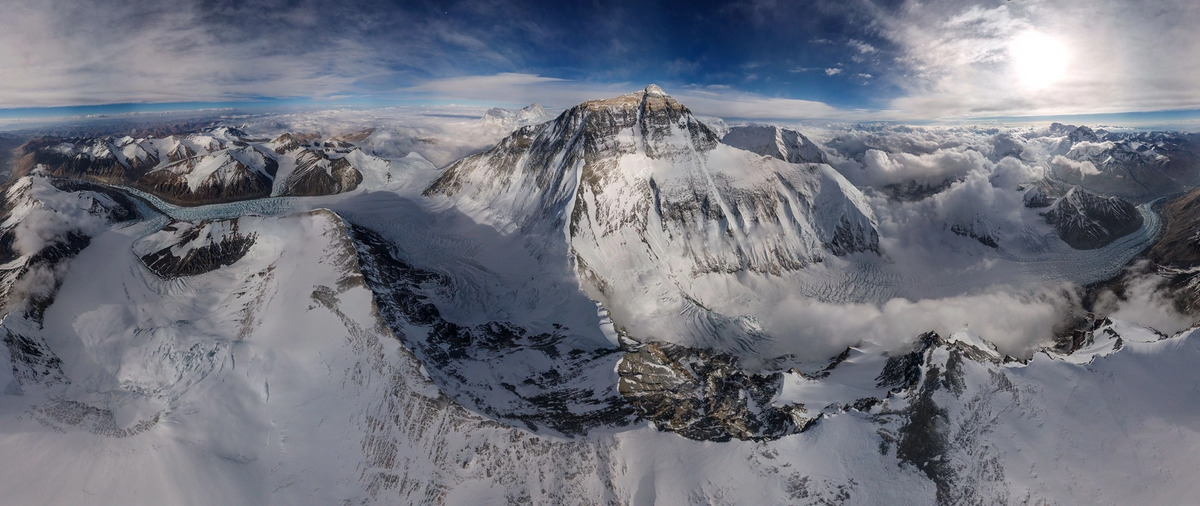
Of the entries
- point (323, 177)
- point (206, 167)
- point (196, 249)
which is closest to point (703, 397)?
point (196, 249)

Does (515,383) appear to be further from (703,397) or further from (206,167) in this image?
(206,167)

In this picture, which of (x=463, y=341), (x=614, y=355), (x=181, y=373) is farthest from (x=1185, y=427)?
(x=181, y=373)

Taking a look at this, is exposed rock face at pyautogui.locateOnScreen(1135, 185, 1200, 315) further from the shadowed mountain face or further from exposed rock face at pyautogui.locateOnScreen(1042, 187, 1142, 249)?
the shadowed mountain face

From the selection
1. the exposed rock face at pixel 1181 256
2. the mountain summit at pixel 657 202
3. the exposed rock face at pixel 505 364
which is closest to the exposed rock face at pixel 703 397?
the exposed rock face at pixel 505 364

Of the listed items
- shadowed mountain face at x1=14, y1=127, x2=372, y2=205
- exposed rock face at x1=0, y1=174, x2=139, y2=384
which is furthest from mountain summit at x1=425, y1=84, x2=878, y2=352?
exposed rock face at x1=0, y1=174, x2=139, y2=384

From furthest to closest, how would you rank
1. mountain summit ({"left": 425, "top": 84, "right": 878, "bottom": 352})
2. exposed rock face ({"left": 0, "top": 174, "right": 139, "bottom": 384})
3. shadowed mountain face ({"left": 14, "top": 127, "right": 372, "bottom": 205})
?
shadowed mountain face ({"left": 14, "top": 127, "right": 372, "bottom": 205}) → mountain summit ({"left": 425, "top": 84, "right": 878, "bottom": 352}) → exposed rock face ({"left": 0, "top": 174, "right": 139, "bottom": 384})
